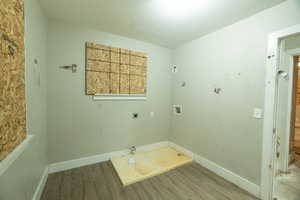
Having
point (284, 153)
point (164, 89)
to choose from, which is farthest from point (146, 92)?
point (284, 153)

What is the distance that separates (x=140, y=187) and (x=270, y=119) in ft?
6.48

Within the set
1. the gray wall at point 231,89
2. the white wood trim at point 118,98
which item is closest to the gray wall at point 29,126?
the white wood trim at point 118,98

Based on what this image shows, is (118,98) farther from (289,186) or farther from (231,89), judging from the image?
(289,186)

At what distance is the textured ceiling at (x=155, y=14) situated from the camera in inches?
62.0

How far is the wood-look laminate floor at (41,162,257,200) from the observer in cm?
163

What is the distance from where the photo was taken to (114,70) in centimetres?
250

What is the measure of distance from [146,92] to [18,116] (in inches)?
86.0

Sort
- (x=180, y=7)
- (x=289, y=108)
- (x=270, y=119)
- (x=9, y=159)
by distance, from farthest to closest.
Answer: (x=289, y=108) → (x=180, y=7) → (x=270, y=119) → (x=9, y=159)

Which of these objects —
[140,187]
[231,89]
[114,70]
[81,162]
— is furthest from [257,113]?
[81,162]

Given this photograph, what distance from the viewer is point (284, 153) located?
7.00 ft

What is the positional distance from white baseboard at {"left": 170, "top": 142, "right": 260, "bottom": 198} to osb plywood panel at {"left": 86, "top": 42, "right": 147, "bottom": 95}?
5.99 feet

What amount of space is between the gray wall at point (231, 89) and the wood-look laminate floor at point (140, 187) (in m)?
0.37

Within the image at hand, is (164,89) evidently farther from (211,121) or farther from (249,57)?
(249,57)

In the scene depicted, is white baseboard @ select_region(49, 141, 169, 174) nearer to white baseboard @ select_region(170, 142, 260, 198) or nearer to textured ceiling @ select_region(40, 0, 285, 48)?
white baseboard @ select_region(170, 142, 260, 198)
